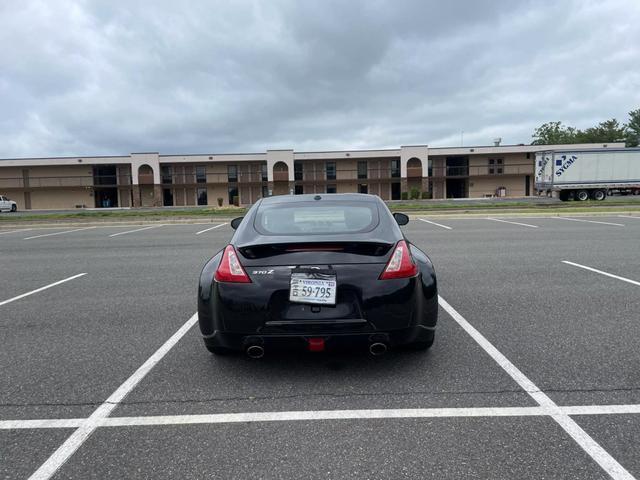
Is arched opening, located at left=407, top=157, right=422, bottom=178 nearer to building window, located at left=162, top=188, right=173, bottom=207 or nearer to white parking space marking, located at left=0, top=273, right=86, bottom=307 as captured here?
building window, located at left=162, top=188, right=173, bottom=207

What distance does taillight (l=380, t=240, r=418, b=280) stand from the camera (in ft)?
11.4

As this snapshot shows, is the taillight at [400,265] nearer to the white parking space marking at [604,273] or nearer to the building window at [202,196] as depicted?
the white parking space marking at [604,273]

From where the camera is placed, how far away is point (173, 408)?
125 inches

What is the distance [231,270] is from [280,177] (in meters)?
48.9

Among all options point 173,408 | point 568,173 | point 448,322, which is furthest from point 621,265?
point 568,173

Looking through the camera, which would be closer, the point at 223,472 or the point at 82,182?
the point at 223,472

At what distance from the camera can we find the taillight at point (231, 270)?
350 centimetres

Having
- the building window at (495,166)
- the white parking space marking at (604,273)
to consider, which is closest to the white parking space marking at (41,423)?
the white parking space marking at (604,273)

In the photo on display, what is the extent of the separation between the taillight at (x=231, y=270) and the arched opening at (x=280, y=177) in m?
48.2

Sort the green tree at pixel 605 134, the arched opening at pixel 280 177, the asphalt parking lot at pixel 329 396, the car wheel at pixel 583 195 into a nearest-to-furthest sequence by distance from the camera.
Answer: the asphalt parking lot at pixel 329 396 < the car wheel at pixel 583 195 < the arched opening at pixel 280 177 < the green tree at pixel 605 134

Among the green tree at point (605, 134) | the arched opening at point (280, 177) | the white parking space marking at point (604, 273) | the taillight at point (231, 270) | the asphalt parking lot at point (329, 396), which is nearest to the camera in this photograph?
the asphalt parking lot at point (329, 396)

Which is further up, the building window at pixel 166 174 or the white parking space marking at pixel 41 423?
the building window at pixel 166 174

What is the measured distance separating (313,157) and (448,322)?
158 feet

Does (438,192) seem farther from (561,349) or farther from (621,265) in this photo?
(561,349)
